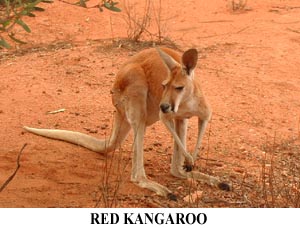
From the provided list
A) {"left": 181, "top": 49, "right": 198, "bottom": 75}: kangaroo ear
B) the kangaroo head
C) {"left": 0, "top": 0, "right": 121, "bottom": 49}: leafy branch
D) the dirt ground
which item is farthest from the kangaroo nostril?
{"left": 0, "top": 0, "right": 121, "bottom": 49}: leafy branch

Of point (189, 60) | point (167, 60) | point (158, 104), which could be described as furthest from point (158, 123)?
point (189, 60)

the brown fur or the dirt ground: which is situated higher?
the brown fur

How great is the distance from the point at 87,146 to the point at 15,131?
30.1 inches

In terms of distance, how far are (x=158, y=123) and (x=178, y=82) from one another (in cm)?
179

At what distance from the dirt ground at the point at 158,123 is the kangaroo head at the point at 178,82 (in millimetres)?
545

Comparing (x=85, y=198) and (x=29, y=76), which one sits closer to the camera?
(x=85, y=198)

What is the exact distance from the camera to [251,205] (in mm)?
4383

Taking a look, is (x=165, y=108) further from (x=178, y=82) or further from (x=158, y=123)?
(x=158, y=123)

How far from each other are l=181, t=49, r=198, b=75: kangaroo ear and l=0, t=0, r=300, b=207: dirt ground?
769 mm

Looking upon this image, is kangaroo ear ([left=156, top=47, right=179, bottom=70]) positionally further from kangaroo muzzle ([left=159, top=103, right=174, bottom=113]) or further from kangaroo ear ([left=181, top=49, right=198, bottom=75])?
kangaroo muzzle ([left=159, top=103, right=174, bottom=113])

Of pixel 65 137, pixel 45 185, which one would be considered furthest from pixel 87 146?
pixel 45 185

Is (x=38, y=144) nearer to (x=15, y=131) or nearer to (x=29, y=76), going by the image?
(x=15, y=131)

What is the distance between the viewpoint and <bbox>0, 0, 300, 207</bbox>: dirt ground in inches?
181

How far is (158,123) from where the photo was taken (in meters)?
6.17
